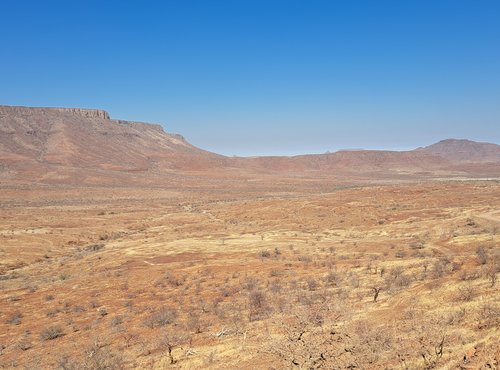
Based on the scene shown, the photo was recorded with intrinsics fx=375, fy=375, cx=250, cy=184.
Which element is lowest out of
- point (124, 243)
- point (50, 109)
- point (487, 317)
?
point (124, 243)

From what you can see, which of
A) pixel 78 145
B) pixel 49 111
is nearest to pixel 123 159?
pixel 78 145

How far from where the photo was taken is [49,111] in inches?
5566

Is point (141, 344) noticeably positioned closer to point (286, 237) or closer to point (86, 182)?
point (286, 237)

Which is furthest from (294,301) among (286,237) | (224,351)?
(286,237)

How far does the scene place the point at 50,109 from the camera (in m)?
143

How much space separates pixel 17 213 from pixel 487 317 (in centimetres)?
5136

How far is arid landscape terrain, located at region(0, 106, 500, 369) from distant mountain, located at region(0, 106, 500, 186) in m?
52.3

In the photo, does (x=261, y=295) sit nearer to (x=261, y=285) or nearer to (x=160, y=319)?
(x=261, y=285)

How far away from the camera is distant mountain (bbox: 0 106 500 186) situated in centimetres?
9769

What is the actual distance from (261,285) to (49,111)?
496ft

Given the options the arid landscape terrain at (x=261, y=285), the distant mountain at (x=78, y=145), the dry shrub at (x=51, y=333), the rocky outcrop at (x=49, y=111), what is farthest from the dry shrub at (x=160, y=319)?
the rocky outcrop at (x=49, y=111)

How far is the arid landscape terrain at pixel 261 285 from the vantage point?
733 cm

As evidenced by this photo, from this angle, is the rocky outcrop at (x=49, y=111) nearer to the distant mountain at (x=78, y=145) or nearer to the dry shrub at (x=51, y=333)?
the distant mountain at (x=78, y=145)

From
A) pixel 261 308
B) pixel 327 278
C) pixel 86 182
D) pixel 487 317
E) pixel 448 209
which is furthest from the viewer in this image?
pixel 86 182
